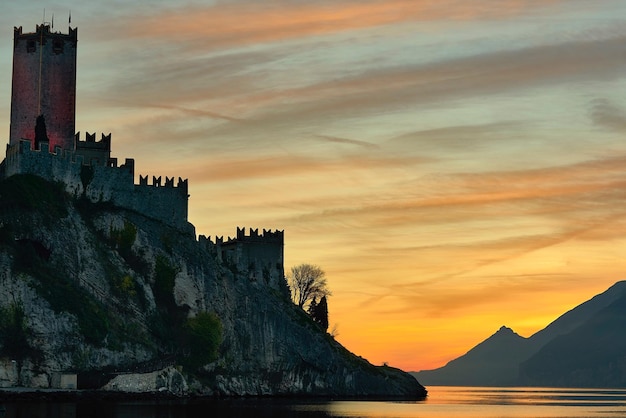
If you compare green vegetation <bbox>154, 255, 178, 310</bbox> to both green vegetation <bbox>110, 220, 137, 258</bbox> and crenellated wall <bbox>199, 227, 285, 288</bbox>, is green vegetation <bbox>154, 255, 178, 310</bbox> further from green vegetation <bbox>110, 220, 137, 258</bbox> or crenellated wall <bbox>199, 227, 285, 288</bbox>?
crenellated wall <bbox>199, 227, 285, 288</bbox>

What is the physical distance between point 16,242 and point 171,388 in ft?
81.2

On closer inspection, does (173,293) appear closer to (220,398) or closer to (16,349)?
(220,398)

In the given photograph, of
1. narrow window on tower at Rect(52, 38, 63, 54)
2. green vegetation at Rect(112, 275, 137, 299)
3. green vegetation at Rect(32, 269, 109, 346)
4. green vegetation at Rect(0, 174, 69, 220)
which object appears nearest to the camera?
green vegetation at Rect(32, 269, 109, 346)

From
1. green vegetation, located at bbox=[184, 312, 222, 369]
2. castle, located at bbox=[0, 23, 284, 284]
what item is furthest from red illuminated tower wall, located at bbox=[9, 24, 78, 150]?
green vegetation, located at bbox=[184, 312, 222, 369]

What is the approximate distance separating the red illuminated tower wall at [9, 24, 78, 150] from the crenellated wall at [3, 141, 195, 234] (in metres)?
3.59

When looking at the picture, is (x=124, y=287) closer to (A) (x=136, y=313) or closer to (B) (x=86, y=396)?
(A) (x=136, y=313)

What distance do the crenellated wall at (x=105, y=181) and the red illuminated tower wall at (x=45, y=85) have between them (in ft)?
11.8

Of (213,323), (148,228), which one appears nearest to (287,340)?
(213,323)

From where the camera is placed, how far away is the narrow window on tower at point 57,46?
14950cm

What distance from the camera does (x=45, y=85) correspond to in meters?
148

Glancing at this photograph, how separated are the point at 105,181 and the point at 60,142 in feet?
24.4

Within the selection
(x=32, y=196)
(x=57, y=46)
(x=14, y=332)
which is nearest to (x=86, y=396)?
(x=14, y=332)

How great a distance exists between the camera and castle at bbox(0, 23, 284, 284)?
14312 centimetres

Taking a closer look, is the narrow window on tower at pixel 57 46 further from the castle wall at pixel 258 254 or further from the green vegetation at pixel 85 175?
the castle wall at pixel 258 254
